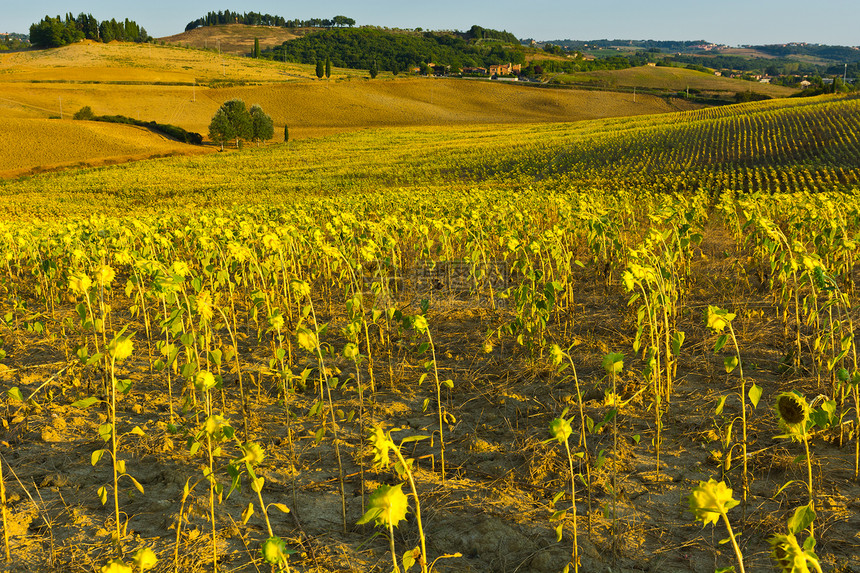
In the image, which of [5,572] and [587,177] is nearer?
[5,572]

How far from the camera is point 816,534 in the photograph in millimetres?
2629

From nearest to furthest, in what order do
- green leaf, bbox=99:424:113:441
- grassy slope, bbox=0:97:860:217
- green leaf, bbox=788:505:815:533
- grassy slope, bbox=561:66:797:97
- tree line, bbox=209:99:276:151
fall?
green leaf, bbox=788:505:815:533 < green leaf, bbox=99:424:113:441 < grassy slope, bbox=0:97:860:217 < tree line, bbox=209:99:276:151 < grassy slope, bbox=561:66:797:97

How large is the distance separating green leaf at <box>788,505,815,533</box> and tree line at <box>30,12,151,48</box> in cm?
13938

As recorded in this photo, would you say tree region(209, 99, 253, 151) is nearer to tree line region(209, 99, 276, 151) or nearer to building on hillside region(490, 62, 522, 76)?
tree line region(209, 99, 276, 151)

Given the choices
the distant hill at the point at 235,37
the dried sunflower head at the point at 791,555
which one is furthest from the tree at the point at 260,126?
the distant hill at the point at 235,37

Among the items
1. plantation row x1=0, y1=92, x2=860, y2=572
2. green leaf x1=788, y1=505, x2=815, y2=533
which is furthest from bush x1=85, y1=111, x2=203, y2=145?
green leaf x1=788, y1=505, x2=815, y2=533

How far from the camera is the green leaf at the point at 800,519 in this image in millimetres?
1593

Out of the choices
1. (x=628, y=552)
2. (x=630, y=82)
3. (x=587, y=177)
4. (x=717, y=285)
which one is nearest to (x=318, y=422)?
(x=628, y=552)

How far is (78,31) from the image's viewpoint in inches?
4584

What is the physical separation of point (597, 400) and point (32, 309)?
22.8 ft

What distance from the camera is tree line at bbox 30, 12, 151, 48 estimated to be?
11044 centimetres

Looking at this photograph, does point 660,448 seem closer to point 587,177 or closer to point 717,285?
point 717,285

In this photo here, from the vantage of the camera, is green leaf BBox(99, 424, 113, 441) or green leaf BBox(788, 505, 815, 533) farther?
green leaf BBox(99, 424, 113, 441)

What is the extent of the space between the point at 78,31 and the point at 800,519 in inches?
5771
